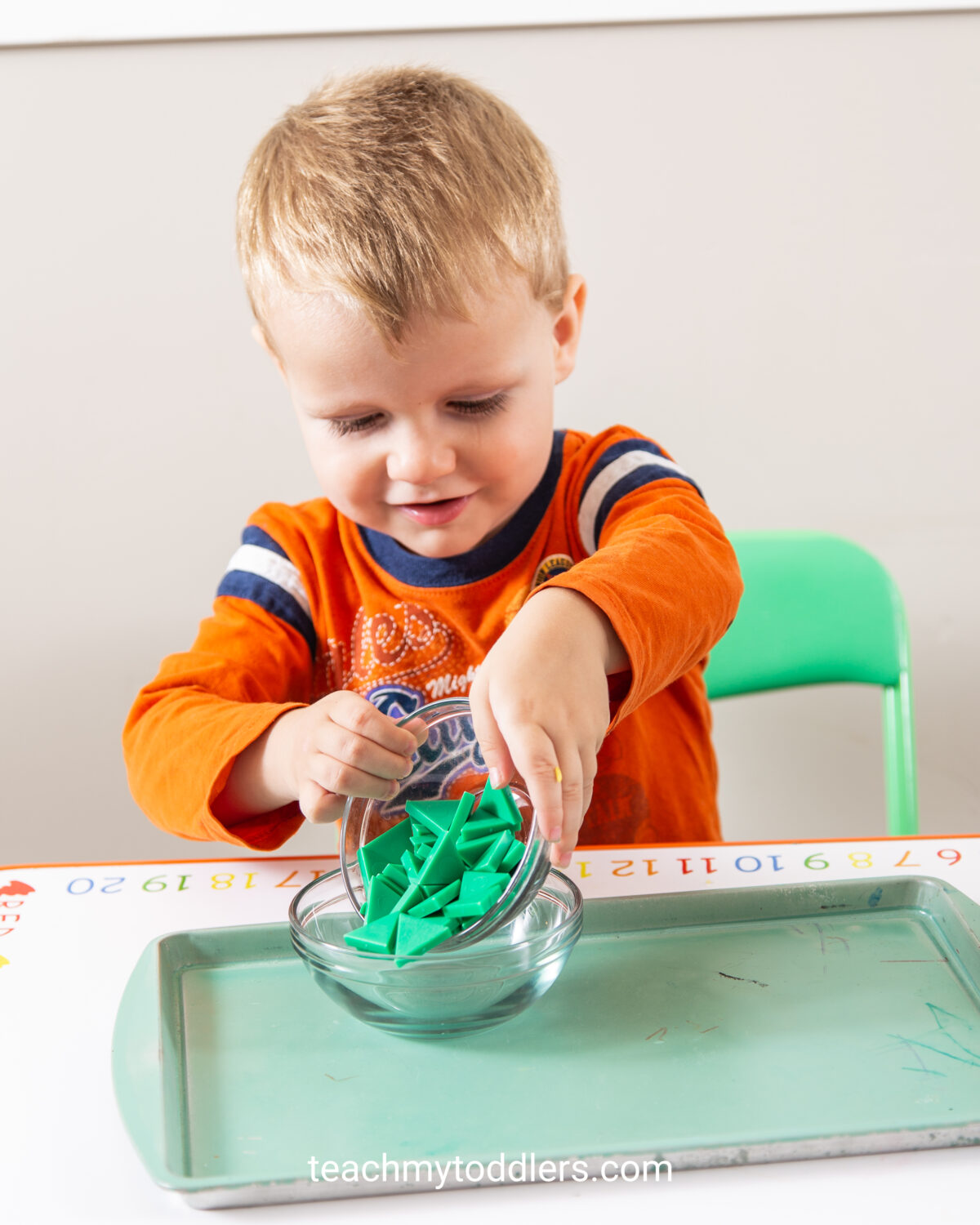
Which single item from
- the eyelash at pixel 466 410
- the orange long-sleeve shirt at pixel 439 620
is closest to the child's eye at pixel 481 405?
the eyelash at pixel 466 410

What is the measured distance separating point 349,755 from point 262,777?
0.11m

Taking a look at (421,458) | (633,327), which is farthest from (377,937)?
(633,327)

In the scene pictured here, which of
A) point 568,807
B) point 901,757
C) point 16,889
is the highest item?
point 568,807

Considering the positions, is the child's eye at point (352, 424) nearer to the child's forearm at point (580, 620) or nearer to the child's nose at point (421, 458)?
the child's nose at point (421, 458)

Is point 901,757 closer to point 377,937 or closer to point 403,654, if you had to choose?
point 403,654

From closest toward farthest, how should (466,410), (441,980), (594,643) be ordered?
(441,980) → (594,643) → (466,410)

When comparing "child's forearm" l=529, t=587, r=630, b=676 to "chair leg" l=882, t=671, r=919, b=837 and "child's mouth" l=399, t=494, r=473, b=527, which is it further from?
"chair leg" l=882, t=671, r=919, b=837

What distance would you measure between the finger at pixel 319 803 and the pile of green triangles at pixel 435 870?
0.08ft

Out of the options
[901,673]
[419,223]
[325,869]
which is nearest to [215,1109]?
[325,869]

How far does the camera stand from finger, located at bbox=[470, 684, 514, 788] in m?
0.43

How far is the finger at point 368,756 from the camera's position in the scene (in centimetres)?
47

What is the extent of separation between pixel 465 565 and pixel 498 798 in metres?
0.31

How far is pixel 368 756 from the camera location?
471 mm

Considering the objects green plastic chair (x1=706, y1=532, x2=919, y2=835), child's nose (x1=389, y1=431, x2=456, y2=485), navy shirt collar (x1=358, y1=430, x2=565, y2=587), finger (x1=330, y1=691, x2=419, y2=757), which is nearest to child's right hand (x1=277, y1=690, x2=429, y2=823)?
finger (x1=330, y1=691, x2=419, y2=757)
